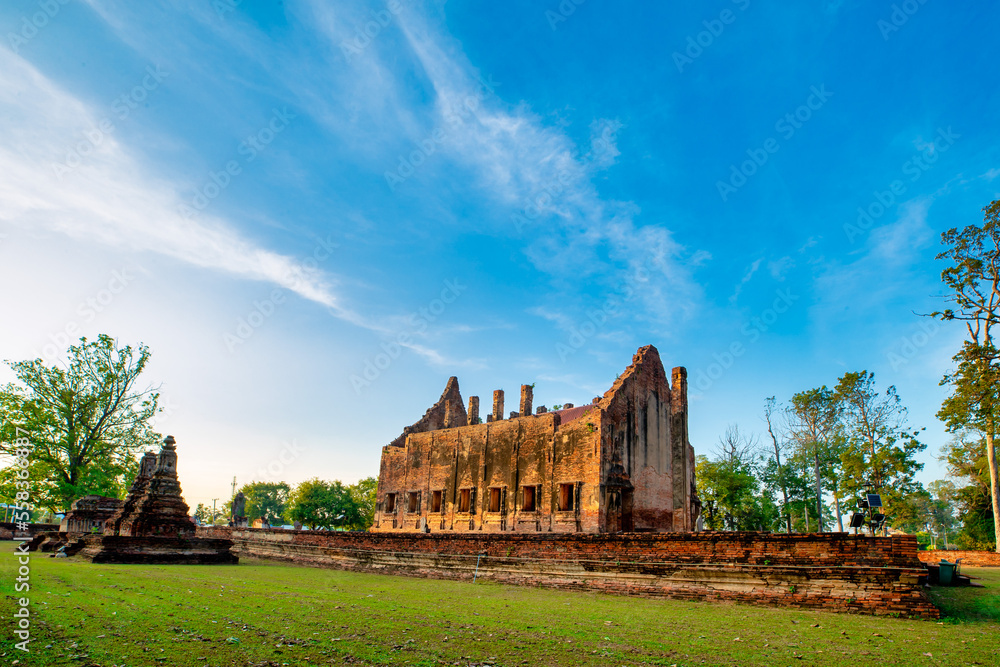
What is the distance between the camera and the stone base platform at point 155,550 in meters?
15.7

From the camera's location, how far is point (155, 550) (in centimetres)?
1653

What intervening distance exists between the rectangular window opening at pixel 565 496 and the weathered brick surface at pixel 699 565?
7292 millimetres

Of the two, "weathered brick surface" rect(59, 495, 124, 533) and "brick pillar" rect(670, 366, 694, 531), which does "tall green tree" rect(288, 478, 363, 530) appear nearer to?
"weathered brick surface" rect(59, 495, 124, 533)

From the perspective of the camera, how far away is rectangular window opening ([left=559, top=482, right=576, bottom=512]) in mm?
22375

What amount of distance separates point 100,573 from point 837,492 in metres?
35.1

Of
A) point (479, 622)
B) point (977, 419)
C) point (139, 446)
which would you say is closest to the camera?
point (479, 622)

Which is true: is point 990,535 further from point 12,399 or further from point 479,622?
point 12,399

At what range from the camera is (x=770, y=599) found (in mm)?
9500

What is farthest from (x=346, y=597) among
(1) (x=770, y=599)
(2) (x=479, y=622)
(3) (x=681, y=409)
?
(3) (x=681, y=409)

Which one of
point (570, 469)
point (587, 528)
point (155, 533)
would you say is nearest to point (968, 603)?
point (587, 528)

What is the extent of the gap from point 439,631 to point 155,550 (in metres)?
14.2

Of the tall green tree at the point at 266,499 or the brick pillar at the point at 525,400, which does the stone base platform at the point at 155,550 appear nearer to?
the brick pillar at the point at 525,400

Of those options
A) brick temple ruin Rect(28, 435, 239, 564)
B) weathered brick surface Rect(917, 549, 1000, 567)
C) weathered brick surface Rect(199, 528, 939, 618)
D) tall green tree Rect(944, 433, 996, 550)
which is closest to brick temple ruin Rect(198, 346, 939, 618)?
weathered brick surface Rect(199, 528, 939, 618)

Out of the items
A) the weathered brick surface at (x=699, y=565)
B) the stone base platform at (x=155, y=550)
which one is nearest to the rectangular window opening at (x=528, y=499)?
the weathered brick surface at (x=699, y=565)
